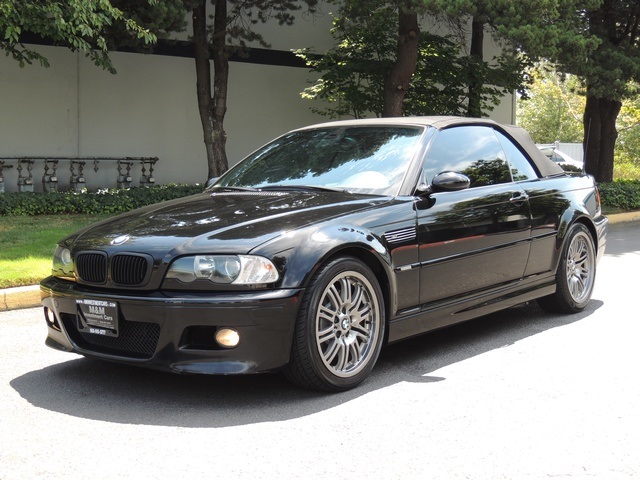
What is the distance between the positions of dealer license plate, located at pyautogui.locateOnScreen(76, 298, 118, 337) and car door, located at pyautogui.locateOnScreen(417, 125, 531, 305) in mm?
1918

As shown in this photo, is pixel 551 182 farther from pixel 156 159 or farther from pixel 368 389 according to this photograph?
pixel 156 159

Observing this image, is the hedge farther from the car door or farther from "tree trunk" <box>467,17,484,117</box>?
the car door

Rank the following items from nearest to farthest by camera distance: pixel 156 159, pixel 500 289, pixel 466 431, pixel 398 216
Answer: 1. pixel 466 431
2. pixel 398 216
3. pixel 500 289
4. pixel 156 159

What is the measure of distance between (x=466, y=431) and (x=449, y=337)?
214cm

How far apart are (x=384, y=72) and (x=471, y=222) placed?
41.8 ft

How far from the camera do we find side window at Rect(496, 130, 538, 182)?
6.61 meters

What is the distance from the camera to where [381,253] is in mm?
5074

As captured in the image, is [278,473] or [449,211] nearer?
[278,473]

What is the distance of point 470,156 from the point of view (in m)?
6.20

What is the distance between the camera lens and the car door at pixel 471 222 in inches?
216

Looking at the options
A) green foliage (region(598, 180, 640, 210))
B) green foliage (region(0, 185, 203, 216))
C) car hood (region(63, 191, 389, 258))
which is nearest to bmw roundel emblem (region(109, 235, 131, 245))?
car hood (region(63, 191, 389, 258))

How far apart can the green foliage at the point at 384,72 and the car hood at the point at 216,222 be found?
40.1 ft

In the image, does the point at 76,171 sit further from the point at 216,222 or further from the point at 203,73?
the point at 216,222

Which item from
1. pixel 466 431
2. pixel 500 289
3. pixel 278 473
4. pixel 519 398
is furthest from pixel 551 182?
pixel 278 473
